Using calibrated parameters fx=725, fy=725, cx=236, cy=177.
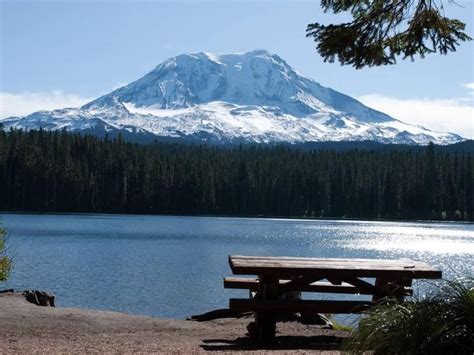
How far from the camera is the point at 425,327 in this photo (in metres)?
7.95

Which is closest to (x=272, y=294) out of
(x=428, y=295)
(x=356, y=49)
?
(x=428, y=295)

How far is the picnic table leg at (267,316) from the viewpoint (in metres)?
11.9

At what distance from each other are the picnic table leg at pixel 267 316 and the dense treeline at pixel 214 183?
392 feet

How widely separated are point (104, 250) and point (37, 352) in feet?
150

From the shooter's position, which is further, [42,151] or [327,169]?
[327,169]

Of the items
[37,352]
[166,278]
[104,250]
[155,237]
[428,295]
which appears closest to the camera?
[428,295]

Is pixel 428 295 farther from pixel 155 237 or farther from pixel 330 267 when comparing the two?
pixel 155 237

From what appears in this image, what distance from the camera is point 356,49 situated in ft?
28.5

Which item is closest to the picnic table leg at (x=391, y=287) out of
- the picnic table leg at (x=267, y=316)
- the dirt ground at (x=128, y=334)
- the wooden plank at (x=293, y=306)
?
the wooden plank at (x=293, y=306)

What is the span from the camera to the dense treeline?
128125mm

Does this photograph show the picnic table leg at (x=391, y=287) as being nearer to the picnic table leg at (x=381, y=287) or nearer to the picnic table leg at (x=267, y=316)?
the picnic table leg at (x=381, y=287)

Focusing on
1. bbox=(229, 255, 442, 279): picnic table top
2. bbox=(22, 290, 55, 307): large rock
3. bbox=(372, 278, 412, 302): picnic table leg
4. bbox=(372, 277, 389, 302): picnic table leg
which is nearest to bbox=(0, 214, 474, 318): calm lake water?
bbox=(229, 255, 442, 279): picnic table top

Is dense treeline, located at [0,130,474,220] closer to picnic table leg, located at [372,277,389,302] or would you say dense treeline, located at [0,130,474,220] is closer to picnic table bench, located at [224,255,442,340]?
picnic table leg, located at [372,277,389,302]

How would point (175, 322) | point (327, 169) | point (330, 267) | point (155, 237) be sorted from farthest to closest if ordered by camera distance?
point (327, 169) → point (155, 237) → point (175, 322) → point (330, 267)
